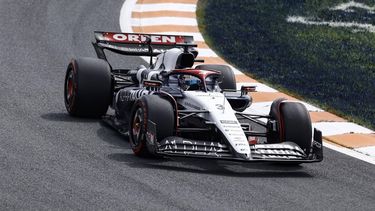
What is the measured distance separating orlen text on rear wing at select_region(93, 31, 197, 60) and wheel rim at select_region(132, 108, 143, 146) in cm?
268

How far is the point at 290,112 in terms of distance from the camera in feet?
40.7

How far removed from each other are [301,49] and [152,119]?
319 inches

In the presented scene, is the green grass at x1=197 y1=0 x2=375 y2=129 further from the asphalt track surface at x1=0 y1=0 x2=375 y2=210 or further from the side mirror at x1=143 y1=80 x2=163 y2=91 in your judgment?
the side mirror at x1=143 y1=80 x2=163 y2=91

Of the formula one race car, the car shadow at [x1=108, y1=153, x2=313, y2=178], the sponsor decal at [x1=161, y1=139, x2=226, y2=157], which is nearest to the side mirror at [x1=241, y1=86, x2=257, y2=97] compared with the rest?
the formula one race car

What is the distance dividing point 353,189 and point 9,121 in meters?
4.31

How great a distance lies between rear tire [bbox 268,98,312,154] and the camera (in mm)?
12305

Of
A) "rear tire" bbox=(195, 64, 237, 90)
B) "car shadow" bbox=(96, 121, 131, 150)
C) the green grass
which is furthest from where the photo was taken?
the green grass

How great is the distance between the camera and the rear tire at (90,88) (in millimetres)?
13906

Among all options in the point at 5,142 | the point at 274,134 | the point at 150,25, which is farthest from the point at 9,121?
the point at 150,25

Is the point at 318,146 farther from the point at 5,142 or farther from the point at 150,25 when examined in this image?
the point at 150,25

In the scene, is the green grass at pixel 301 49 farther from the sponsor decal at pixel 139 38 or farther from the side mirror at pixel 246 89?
the side mirror at pixel 246 89

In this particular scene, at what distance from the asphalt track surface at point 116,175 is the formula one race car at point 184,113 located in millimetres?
193

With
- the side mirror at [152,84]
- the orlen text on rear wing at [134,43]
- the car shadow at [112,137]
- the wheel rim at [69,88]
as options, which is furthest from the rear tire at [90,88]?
the side mirror at [152,84]

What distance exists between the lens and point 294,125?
1234cm
